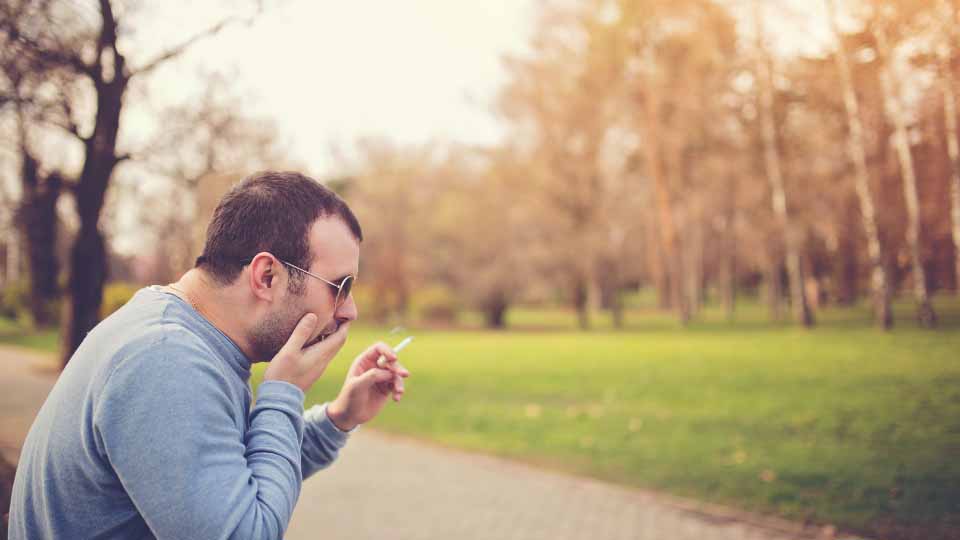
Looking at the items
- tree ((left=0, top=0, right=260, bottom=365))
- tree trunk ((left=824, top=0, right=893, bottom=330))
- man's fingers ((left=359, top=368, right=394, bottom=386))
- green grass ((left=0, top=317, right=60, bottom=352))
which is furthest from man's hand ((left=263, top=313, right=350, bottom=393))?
green grass ((left=0, top=317, right=60, bottom=352))

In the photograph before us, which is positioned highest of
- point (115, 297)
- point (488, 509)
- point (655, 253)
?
point (655, 253)

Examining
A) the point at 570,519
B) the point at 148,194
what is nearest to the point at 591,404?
the point at 570,519

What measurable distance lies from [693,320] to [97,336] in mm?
32010

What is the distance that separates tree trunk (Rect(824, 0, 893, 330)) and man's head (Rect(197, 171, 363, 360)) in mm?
6253

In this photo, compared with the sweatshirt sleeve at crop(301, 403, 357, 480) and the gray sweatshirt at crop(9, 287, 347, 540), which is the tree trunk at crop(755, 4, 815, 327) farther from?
the gray sweatshirt at crop(9, 287, 347, 540)

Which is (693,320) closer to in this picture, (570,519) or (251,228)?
(570,519)

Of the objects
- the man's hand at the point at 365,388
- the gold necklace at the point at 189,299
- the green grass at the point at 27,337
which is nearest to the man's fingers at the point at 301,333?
the gold necklace at the point at 189,299

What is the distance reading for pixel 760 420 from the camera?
8219 millimetres

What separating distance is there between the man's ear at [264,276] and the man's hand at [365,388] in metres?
0.51

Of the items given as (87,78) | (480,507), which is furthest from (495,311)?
(480,507)

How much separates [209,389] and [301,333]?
1.01 ft

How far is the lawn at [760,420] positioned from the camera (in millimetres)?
5383

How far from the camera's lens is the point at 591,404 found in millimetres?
10383

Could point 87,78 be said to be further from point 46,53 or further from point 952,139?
point 952,139
